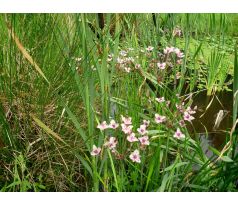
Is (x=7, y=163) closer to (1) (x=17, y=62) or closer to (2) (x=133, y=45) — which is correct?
(1) (x=17, y=62)

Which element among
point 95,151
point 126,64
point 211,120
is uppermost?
point 126,64

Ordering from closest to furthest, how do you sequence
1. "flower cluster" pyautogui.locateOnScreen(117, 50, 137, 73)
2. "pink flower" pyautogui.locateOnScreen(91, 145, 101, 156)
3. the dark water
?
"pink flower" pyautogui.locateOnScreen(91, 145, 101, 156) < "flower cluster" pyautogui.locateOnScreen(117, 50, 137, 73) < the dark water

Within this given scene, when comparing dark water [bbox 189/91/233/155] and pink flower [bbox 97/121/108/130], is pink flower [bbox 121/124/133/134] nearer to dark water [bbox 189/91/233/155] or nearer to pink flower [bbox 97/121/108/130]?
pink flower [bbox 97/121/108/130]

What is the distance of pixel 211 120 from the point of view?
285 centimetres

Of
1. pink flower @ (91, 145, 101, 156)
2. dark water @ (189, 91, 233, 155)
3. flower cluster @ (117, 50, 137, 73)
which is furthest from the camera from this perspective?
dark water @ (189, 91, 233, 155)

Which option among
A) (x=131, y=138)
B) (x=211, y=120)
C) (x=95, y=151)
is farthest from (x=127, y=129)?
(x=211, y=120)

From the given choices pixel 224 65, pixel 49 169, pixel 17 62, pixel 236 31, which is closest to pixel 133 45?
pixel 17 62

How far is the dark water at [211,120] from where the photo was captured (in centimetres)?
253

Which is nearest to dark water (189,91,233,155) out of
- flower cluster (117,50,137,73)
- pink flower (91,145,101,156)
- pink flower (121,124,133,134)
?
flower cluster (117,50,137,73)

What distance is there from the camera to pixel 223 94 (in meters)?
3.42

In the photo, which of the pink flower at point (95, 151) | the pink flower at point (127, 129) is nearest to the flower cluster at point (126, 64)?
the pink flower at point (127, 129)

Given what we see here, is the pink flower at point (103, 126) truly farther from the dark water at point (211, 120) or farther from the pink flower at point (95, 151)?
the dark water at point (211, 120)

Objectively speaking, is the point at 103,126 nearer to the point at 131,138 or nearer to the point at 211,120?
the point at 131,138

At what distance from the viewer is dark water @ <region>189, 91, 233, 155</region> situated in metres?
2.53
